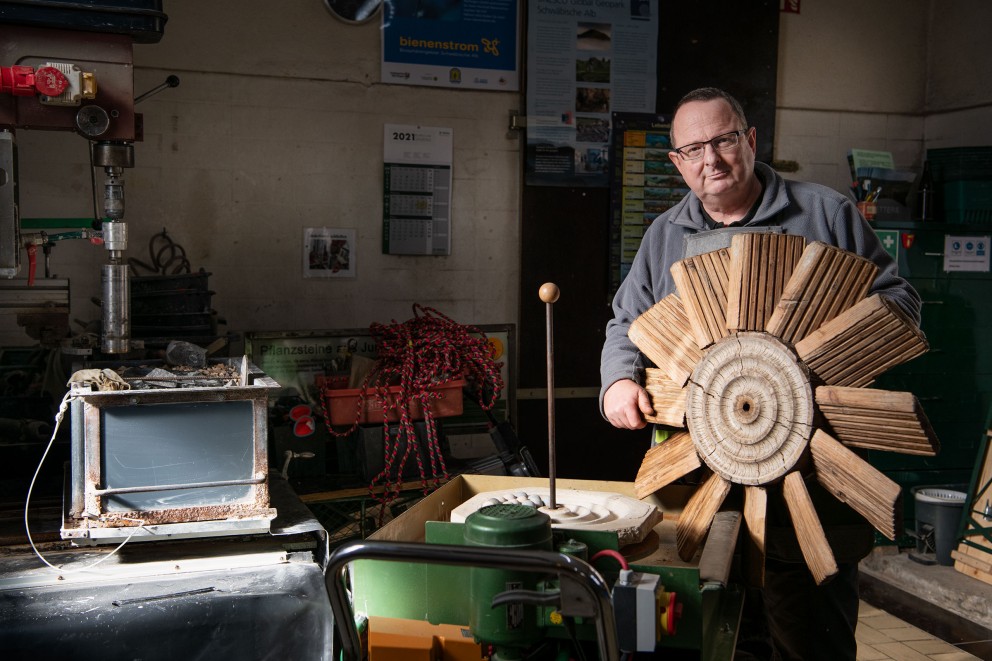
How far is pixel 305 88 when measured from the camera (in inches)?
159

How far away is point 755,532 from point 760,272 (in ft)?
1.41

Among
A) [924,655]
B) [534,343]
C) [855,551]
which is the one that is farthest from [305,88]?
[924,655]

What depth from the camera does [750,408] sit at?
4.90 ft

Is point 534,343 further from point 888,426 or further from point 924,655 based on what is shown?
point 888,426

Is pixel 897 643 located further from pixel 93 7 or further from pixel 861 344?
Answer: pixel 93 7

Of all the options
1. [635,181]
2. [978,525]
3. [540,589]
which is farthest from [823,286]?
[978,525]

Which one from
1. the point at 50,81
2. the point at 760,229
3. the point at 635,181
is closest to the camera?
the point at 760,229

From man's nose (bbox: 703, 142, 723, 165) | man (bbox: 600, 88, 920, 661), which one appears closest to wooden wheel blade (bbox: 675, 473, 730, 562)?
man (bbox: 600, 88, 920, 661)

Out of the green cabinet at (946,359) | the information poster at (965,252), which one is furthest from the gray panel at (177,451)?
the information poster at (965,252)

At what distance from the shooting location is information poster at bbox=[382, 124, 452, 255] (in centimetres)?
416

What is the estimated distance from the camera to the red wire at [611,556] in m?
1.38

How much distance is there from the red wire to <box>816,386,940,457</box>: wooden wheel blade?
399 mm

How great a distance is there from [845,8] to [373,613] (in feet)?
14.4

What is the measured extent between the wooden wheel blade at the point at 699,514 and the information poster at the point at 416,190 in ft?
9.15
